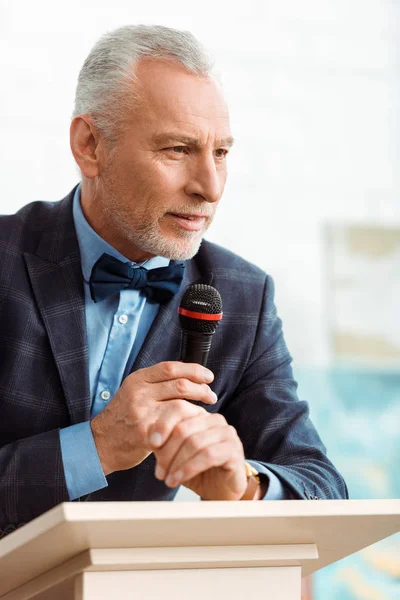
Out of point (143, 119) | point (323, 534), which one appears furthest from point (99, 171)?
point (323, 534)

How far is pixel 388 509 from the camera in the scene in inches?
43.9

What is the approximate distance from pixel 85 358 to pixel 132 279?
207mm

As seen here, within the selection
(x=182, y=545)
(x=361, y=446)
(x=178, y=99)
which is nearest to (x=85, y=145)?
(x=178, y=99)

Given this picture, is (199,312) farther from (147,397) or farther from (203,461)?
(203,461)

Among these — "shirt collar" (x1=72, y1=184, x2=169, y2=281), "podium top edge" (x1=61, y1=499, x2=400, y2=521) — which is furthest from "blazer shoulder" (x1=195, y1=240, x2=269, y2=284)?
"podium top edge" (x1=61, y1=499, x2=400, y2=521)

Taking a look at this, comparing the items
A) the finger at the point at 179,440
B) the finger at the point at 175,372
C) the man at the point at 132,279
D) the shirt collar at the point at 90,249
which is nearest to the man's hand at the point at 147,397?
the finger at the point at 175,372

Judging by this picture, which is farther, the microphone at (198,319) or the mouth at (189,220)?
the mouth at (189,220)

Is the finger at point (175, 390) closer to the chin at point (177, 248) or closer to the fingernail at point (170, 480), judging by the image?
the fingernail at point (170, 480)

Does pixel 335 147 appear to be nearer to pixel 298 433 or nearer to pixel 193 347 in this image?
pixel 298 433

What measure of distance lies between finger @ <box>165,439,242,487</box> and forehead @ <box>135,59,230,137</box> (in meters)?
0.74

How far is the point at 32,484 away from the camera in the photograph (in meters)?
1.55

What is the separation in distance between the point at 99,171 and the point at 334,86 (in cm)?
222

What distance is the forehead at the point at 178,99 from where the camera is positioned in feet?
5.84

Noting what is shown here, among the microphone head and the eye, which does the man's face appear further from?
the microphone head
